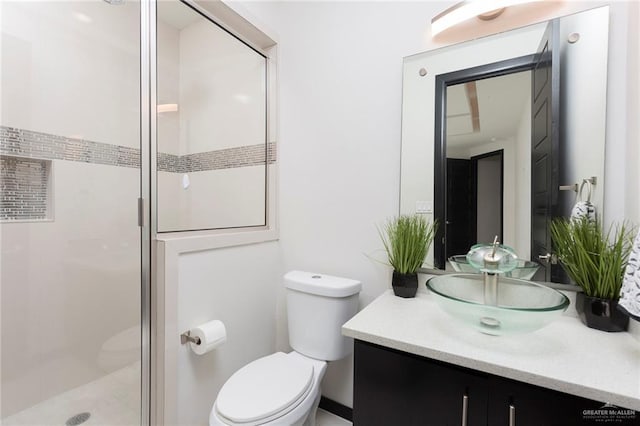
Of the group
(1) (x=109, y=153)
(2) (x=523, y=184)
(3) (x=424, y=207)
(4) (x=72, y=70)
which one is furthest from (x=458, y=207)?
(4) (x=72, y=70)

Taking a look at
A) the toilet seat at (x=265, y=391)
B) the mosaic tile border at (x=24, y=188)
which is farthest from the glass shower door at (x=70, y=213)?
the toilet seat at (x=265, y=391)

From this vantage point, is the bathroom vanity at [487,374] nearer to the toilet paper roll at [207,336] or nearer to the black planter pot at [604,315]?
the black planter pot at [604,315]

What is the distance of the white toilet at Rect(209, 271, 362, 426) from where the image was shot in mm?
1068

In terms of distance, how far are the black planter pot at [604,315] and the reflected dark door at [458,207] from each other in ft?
1.47

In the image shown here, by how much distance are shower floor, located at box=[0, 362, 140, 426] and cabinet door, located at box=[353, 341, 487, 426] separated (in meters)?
1.03

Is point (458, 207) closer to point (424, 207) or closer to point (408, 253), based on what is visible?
point (424, 207)

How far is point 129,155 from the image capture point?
1.46 meters

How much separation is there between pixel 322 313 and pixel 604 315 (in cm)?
107

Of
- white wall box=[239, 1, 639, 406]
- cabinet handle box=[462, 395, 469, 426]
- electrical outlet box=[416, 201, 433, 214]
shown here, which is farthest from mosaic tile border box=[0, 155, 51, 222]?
cabinet handle box=[462, 395, 469, 426]

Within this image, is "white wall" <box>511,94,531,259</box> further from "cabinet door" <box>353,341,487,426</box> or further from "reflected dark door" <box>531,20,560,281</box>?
"cabinet door" <box>353,341,487,426</box>

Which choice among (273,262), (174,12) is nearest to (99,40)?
(174,12)

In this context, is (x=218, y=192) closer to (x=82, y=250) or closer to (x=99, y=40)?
(x=82, y=250)

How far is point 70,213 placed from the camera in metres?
1.49

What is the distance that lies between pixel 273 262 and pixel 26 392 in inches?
51.1
